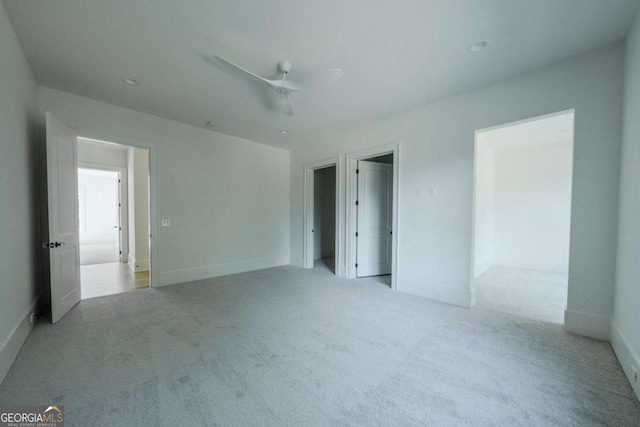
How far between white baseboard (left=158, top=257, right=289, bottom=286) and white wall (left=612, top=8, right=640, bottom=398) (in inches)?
195

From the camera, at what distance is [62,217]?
288cm

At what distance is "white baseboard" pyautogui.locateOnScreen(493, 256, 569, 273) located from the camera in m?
5.23

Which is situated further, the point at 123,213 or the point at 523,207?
the point at 123,213

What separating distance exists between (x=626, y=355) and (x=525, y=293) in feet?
6.84

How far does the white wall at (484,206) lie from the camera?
4.93 meters

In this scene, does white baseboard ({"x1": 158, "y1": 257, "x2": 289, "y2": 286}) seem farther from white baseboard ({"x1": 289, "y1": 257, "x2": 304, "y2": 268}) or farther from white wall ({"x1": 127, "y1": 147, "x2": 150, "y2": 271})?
white wall ({"x1": 127, "y1": 147, "x2": 150, "y2": 271})

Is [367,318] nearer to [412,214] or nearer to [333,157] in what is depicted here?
[412,214]

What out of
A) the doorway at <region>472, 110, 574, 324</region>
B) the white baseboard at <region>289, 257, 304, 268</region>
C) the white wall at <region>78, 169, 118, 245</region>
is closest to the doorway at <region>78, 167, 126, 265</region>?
the white wall at <region>78, 169, 118, 245</region>

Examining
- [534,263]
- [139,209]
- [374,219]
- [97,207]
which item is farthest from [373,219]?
[97,207]

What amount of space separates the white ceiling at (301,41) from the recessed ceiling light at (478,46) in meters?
0.05

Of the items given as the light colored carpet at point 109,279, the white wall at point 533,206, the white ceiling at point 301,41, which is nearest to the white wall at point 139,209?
the light colored carpet at point 109,279

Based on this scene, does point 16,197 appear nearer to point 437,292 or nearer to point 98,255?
point 437,292

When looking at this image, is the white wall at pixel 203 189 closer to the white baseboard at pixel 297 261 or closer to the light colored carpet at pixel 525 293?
the white baseboard at pixel 297 261

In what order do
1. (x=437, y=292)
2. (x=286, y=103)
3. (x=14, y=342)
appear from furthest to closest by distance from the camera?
1. (x=437, y=292)
2. (x=286, y=103)
3. (x=14, y=342)
